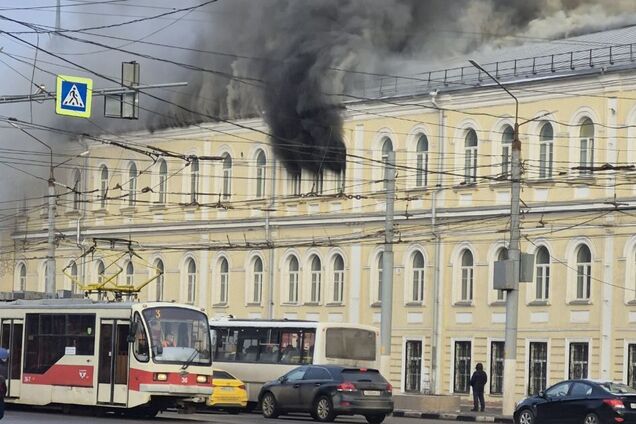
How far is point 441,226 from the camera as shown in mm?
59906

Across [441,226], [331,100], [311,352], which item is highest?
[331,100]

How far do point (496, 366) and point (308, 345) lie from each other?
11988 mm

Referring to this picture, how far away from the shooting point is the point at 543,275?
5669 centimetres

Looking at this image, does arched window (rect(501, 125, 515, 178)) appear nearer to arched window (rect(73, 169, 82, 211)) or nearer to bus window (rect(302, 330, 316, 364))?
bus window (rect(302, 330, 316, 364))

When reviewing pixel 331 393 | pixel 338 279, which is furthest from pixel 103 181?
pixel 331 393

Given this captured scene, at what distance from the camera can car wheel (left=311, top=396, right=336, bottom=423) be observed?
39188 mm

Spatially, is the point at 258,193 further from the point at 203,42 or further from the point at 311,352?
the point at 311,352

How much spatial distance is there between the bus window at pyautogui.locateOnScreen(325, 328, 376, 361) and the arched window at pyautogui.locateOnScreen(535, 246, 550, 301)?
10045 mm

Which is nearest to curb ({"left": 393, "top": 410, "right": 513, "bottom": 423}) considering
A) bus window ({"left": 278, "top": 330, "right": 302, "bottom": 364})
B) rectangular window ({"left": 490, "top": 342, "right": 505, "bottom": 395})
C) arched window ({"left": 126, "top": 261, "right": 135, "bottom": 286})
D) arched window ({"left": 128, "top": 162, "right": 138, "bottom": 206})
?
bus window ({"left": 278, "top": 330, "right": 302, "bottom": 364})

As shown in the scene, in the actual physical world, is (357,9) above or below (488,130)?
above

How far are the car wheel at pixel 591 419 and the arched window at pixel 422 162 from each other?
Answer: 85.5ft

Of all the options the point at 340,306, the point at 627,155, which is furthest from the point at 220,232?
the point at 627,155

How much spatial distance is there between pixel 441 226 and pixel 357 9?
8499 millimetres

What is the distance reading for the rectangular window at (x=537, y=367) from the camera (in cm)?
5594
